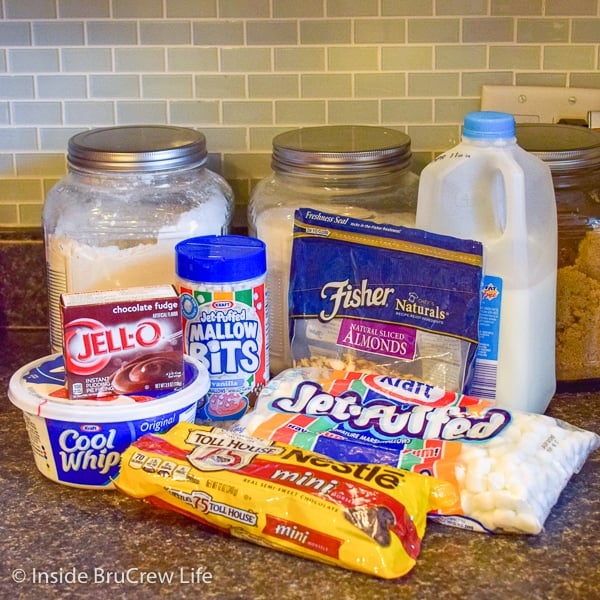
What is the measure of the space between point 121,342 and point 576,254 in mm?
513

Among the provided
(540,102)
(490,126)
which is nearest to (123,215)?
(490,126)

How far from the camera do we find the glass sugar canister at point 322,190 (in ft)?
3.85

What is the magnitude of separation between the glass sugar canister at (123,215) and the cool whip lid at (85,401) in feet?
0.55

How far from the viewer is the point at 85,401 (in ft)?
3.11

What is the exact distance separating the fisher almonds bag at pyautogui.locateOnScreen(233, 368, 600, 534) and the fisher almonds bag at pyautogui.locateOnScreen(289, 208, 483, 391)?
34 millimetres

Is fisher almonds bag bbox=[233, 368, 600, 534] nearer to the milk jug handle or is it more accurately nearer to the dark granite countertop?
the dark granite countertop

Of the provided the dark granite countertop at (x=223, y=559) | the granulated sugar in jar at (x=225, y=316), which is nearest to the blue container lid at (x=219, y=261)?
the granulated sugar in jar at (x=225, y=316)

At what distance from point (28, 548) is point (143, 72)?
2.16ft

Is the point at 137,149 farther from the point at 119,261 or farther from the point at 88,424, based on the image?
the point at 88,424

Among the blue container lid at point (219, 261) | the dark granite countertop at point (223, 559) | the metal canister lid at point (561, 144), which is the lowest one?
the dark granite countertop at point (223, 559)

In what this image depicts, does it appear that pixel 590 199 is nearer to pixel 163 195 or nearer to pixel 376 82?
pixel 376 82

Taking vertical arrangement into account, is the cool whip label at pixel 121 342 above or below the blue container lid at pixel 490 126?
below

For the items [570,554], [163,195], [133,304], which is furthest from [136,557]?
[163,195]

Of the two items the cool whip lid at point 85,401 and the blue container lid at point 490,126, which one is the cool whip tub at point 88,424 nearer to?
the cool whip lid at point 85,401
